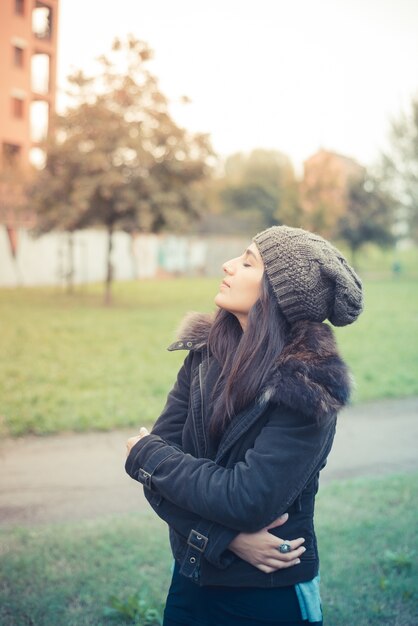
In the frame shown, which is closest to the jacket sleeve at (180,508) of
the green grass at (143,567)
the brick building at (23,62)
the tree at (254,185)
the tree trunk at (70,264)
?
the green grass at (143,567)

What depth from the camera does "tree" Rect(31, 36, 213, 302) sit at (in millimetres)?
14705

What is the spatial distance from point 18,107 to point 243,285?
4655 millimetres

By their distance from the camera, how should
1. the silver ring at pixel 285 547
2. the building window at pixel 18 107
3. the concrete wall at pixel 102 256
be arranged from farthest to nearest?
the concrete wall at pixel 102 256, the building window at pixel 18 107, the silver ring at pixel 285 547

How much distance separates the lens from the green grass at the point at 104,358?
6.65m

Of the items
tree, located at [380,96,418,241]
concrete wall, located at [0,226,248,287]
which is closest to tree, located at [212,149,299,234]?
concrete wall, located at [0,226,248,287]

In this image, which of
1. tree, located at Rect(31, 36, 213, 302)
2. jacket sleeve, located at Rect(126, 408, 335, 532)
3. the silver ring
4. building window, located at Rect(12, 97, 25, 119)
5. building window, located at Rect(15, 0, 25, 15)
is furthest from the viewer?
tree, located at Rect(31, 36, 213, 302)

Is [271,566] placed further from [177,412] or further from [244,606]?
[177,412]

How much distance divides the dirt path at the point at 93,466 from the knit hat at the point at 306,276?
2960 millimetres

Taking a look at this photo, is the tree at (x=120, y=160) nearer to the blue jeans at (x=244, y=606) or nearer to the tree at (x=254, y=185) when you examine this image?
the blue jeans at (x=244, y=606)

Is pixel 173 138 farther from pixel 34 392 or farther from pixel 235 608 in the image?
pixel 235 608

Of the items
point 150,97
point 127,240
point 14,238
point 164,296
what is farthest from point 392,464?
point 127,240

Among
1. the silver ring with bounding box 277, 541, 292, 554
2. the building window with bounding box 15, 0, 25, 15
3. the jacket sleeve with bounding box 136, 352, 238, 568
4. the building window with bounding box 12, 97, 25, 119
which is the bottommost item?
the silver ring with bounding box 277, 541, 292, 554

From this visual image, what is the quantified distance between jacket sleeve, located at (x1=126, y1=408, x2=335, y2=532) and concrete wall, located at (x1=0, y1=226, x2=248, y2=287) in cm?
1485

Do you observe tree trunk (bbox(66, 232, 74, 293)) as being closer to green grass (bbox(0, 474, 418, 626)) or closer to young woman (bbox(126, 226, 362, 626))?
green grass (bbox(0, 474, 418, 626))
